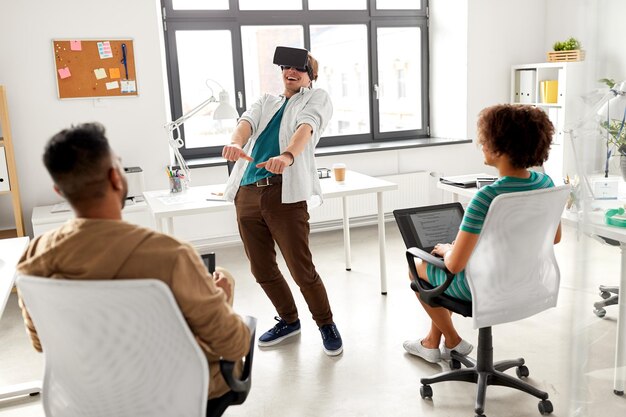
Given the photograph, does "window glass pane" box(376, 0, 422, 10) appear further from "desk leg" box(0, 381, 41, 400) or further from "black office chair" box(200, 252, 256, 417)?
"black office chair" box(200, 252, 256, 417)

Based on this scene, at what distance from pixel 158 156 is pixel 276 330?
2.11 m

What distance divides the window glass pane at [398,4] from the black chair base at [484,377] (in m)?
3.93

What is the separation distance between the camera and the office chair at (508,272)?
2.04 metres

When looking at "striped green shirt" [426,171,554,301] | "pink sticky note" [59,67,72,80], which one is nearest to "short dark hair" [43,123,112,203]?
"striped green shirt" [426,171,554,301]

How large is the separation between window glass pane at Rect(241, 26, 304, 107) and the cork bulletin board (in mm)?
Answer: 1041

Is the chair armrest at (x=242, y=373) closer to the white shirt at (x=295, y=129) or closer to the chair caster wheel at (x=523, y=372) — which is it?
the white shirt at (x=295, y=129)

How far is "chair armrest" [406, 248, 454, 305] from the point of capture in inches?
87.5

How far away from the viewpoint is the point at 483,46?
562 centimetres

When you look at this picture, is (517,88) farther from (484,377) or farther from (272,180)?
(484,377)

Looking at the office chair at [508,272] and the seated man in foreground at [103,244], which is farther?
the office chair at [508,272]

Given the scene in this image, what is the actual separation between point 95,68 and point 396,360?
9.97 feet

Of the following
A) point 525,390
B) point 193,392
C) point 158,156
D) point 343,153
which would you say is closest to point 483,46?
point 343,153

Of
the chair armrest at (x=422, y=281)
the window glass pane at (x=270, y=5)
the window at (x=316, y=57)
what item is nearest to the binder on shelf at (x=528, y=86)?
the window at (x=316, y=57)

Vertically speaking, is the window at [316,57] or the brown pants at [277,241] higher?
the window at [316,57]
